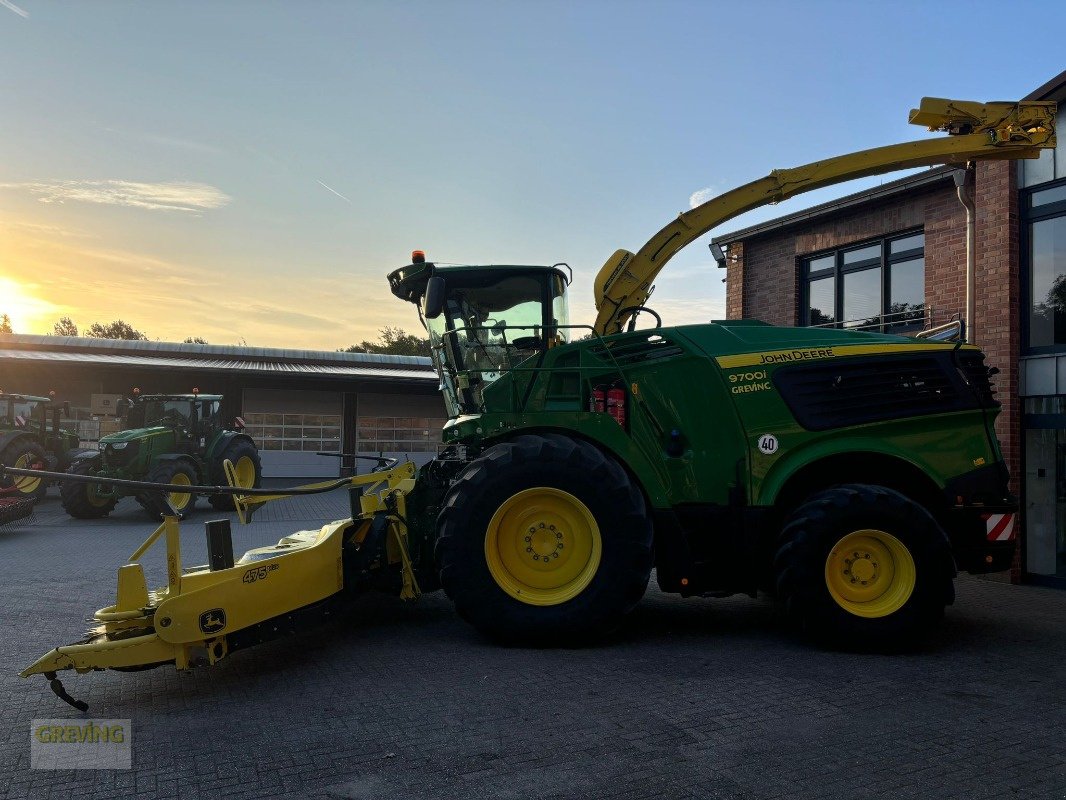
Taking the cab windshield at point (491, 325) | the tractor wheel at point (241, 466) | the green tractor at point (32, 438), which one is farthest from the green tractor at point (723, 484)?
the green tractor at point (32, 438)

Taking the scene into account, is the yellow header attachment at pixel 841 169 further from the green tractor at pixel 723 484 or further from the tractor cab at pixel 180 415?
the tractor cab at pixel 180 415

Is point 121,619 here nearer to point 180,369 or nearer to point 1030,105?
point 1030,105

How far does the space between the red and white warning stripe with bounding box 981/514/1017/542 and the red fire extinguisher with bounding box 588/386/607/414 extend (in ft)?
9.70

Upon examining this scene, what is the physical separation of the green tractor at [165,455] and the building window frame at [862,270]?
35.2 ft

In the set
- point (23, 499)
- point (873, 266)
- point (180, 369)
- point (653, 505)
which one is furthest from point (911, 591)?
point (180, 369)

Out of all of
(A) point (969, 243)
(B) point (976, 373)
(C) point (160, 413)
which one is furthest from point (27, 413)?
(B) point (976, 373)

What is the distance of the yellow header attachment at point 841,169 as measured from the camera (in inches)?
293

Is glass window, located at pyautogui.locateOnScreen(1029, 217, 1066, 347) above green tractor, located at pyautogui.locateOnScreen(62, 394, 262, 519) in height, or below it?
above

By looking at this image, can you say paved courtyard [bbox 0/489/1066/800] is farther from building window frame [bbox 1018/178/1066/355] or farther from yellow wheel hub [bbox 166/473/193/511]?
yellow wheel hub [bbox 166/473/193/511]

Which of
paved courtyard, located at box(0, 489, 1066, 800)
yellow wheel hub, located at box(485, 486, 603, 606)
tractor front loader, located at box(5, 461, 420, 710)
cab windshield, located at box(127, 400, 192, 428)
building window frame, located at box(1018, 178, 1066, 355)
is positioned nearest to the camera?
paved courtyard, located at box(0, 489, 1066, 800)

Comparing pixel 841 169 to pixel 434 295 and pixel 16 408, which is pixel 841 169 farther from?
pixel 16 408

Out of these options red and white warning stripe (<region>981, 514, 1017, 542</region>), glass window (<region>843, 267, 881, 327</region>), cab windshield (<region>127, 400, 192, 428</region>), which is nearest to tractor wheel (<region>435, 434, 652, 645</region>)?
red and white warning stripe (<region>981, 514, 1017, 542</region>)
